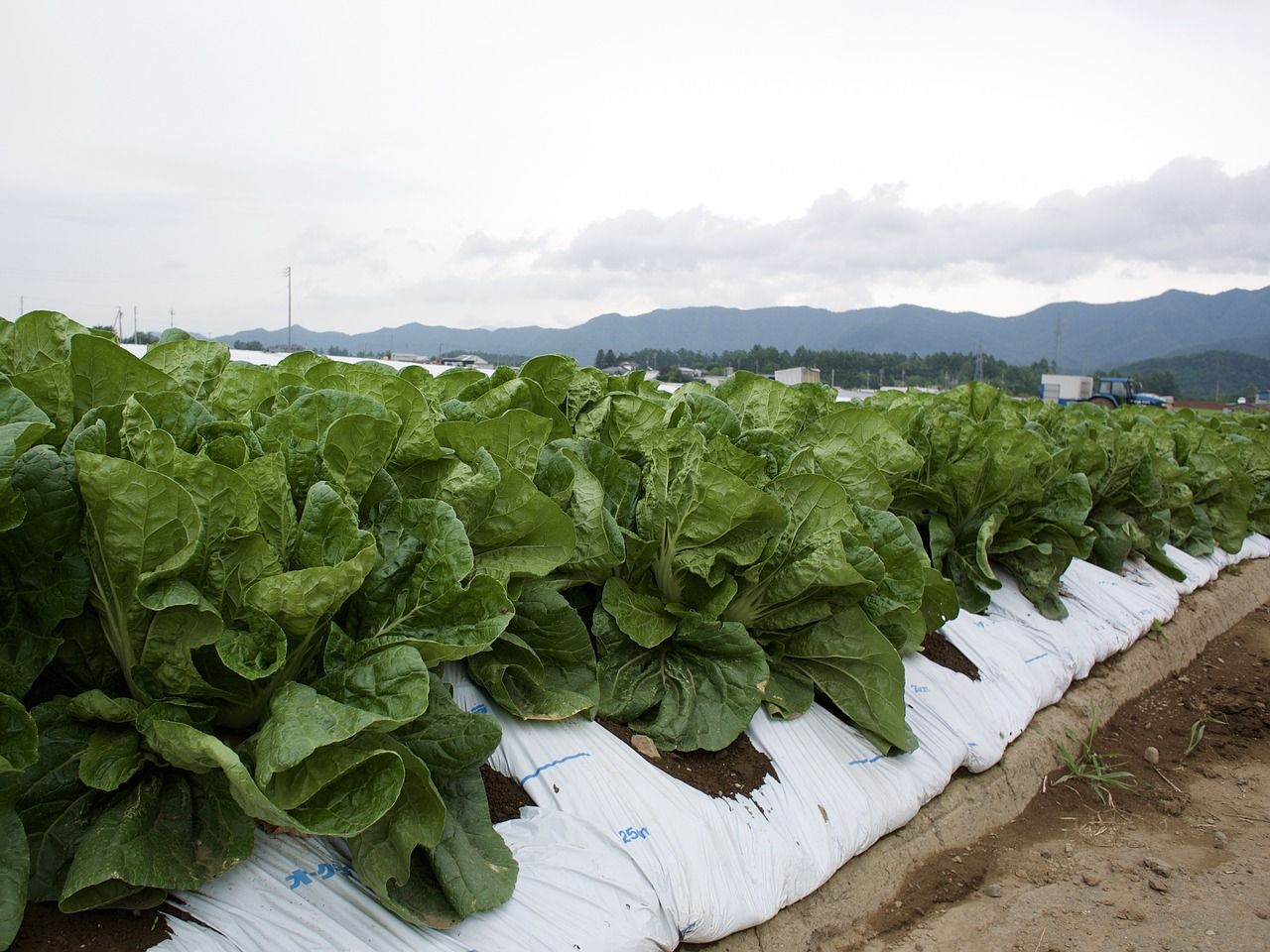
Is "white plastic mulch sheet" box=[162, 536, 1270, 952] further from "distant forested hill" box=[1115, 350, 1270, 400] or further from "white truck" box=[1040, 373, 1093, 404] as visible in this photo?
"distant forested hill" box=[1115, 350, 1270, 400]

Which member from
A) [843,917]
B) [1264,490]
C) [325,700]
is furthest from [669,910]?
[1264,490]

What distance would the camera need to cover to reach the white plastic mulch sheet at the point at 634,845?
176cm

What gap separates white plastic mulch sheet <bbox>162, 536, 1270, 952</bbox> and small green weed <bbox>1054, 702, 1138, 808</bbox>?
528 mm

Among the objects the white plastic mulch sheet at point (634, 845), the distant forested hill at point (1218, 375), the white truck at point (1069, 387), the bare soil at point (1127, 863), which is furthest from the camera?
the distant forested hill at point (1218, 375)

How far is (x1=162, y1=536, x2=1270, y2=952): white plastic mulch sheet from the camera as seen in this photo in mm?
1761

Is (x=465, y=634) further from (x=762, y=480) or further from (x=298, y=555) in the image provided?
(x=762, y=480)

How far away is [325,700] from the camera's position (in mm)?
1741

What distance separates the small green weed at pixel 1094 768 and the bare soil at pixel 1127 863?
0.5 inches

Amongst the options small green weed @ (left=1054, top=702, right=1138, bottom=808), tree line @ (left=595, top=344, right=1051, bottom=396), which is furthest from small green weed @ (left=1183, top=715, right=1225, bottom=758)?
tree line @ (left=595, top=344, right=1051, bottom=396)

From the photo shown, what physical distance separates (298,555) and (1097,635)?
4.90 meters

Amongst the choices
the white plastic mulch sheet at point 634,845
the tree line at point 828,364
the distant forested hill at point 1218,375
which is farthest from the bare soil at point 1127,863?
the distant forested hill at point 1218,375

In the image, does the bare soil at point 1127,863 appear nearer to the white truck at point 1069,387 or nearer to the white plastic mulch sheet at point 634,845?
the white plastic mulch sheet at point 634,845

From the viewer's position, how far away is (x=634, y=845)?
2.21 metres

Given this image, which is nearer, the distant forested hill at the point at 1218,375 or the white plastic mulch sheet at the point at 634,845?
the white plastic mulch sheet at the point at 634,845
